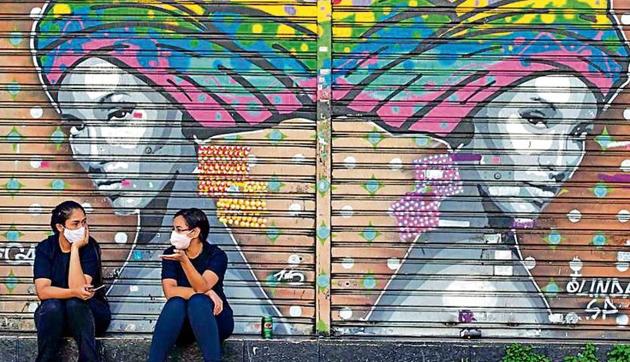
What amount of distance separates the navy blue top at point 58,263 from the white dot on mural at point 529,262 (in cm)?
308

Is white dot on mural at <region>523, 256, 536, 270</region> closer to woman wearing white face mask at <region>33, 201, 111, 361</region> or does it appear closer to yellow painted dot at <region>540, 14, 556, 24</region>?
yellow painted dot at <region>540, 14, 556, 24</region>

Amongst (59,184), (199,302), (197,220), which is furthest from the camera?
(59,184)

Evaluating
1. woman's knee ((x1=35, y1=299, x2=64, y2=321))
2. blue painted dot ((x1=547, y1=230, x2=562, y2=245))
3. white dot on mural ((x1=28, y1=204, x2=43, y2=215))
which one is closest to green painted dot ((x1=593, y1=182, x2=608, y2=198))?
blue painted dot ((x1=547, y1=230, x2=562, y2=245))

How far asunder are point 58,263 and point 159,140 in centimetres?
120

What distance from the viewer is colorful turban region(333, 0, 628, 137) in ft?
22.0

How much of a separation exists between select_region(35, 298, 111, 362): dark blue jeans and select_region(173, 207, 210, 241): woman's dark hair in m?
0.88

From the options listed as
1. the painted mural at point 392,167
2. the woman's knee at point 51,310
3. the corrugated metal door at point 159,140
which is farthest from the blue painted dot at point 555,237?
the woman's knee at point 51,310

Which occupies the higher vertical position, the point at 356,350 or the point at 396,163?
the point at 396,163

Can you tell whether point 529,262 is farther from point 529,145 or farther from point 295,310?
point 295,310

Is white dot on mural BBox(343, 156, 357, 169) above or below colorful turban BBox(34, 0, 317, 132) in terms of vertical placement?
below

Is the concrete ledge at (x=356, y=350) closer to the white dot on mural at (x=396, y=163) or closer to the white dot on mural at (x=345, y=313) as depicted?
the white dot on mural at (x=345, y=313)

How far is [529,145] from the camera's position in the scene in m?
6.71

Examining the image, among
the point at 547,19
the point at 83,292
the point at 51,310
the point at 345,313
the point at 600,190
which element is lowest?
the point at 345,313

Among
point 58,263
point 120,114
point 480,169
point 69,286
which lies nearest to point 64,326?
point 69,286
